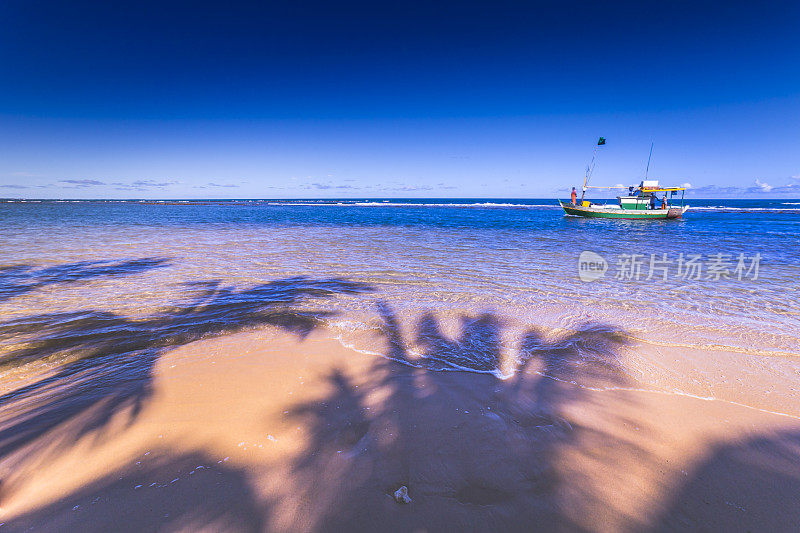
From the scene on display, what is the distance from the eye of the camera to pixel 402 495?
1713 mm

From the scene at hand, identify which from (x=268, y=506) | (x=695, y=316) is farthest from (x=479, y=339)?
(x=695, y=316)

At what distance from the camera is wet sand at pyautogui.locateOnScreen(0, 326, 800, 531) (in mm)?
1623

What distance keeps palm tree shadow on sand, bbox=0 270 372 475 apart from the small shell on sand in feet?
6.94

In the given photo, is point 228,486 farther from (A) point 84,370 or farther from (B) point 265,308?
(B) point 265,308

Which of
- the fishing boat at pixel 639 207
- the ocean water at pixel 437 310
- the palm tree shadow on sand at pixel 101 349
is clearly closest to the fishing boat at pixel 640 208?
the fishing boat at pixel 639 207

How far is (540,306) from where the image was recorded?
17.2 ft

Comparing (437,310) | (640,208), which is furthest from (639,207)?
(437,310)

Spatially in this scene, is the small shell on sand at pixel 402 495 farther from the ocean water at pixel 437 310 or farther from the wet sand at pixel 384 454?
the ocean water at pixel 437 310

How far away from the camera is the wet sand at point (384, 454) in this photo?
5.32 ft

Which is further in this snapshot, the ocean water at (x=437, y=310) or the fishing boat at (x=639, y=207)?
the fishing boat at (x=639, y=207)

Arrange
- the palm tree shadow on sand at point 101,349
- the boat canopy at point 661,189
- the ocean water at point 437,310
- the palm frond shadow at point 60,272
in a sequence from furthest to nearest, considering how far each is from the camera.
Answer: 1. the boat canopy at point 661,189
2. the palm frond shadow at point 60,272
3. the ocean water at point 437,310
4. the palm tree shadow on sand at point 101,349

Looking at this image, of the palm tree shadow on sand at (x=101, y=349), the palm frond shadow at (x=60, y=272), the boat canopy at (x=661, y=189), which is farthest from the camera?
the boat canopy at (x=661, y=189)

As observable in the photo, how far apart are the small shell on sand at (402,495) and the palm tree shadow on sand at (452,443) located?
35mm

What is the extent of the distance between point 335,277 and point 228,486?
5634mm
